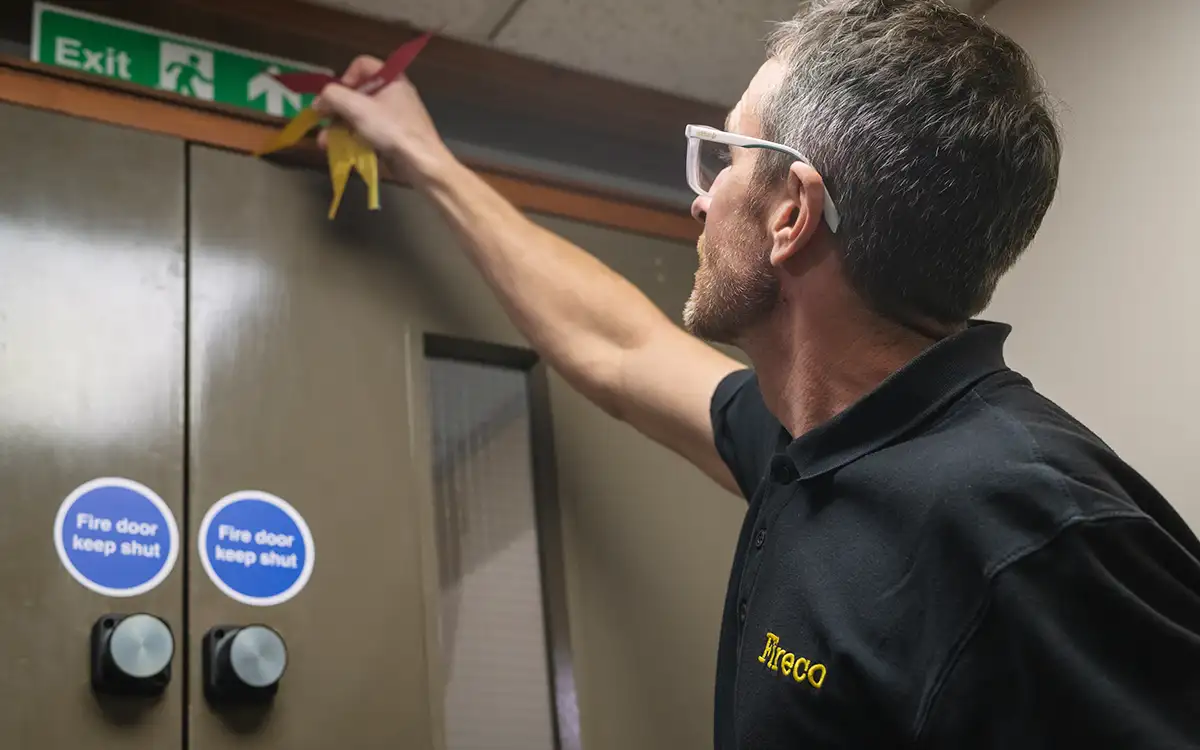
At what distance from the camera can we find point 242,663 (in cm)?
108

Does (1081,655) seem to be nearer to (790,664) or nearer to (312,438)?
(790,664)

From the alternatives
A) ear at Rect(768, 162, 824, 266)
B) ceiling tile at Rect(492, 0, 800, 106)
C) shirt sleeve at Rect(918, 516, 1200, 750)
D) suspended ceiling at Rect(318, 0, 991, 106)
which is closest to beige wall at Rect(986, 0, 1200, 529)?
suspended ceiling at Rect(318, 0, 991, 106)

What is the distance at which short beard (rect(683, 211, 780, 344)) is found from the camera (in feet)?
3.34

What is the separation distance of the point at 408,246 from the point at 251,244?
0.60 feet

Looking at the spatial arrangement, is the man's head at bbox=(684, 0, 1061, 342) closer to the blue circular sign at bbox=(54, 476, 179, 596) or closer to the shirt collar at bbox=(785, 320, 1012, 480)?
the shirt collar at bbox=(785, 320, 1012, 480)

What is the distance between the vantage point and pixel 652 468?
57.8 inches

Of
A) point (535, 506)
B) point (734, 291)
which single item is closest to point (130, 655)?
point (535, 506)

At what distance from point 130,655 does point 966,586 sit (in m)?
0.69

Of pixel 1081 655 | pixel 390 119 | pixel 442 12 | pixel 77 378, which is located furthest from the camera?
pixel 442 12

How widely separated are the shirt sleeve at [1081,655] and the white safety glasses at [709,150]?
16.1 inches

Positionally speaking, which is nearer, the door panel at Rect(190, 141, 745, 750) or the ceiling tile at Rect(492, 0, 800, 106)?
the door panel at Rect(190, 141, 745, 750)

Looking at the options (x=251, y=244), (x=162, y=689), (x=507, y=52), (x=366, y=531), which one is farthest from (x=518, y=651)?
(x=507, y=52)

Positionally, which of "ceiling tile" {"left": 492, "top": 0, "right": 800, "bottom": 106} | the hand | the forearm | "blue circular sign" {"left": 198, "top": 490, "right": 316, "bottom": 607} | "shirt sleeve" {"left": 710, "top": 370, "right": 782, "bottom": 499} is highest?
"ceiling tile" {"left": 492, "top": 0, "right": 800, "bottom": 106}

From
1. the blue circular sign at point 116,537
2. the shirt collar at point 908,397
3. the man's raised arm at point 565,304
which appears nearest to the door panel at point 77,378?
the blue circular sign at point 116,537
